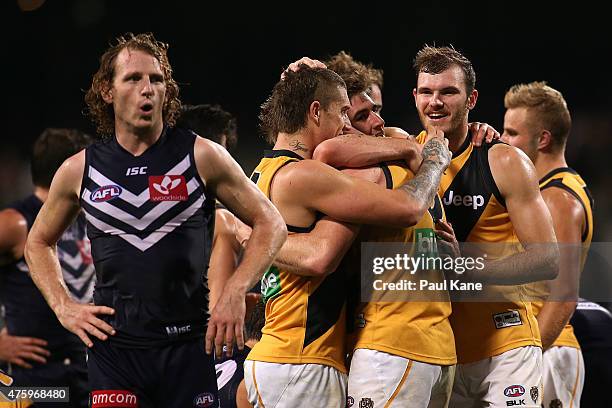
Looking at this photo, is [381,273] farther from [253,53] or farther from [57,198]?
[253,53]

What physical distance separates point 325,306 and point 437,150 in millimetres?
901

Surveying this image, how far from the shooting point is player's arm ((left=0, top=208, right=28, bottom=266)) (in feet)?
18.4

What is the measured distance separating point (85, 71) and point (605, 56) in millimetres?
7465

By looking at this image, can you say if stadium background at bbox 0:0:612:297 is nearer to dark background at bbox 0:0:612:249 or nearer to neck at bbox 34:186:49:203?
dark background at bbox 0:0:612:249

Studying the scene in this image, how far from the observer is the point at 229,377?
5.09 metres

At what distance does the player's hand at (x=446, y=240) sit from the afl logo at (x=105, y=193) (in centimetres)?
142

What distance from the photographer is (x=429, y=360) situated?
3.68m

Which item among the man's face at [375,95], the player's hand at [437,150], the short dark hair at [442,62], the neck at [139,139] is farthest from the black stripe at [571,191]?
the neck at [139,139]

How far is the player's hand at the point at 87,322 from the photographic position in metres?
3.65

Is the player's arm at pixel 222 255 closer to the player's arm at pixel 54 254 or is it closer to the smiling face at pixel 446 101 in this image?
the player's arm at pixel 54 254

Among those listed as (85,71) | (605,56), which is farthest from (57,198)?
(605,56)

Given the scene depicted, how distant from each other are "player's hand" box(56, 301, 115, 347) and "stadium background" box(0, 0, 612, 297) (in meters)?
7.64

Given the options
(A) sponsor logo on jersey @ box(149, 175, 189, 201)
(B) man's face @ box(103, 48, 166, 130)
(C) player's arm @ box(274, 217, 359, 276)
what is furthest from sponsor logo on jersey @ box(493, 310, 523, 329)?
(B) man's face @ box(103, 48, 166, 130)

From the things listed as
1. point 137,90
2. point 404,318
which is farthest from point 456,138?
point 137,90
